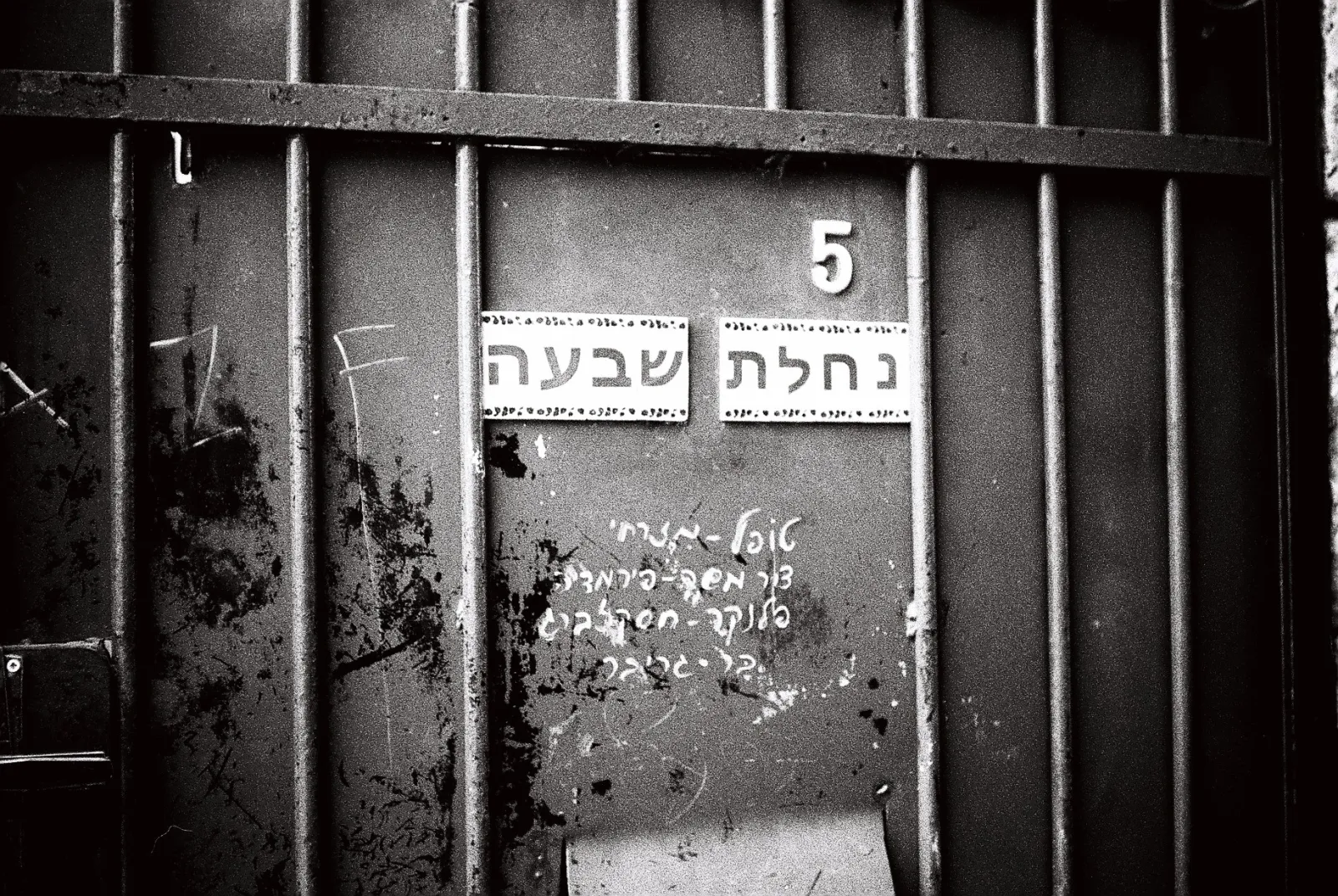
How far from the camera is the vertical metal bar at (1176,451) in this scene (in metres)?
1.76

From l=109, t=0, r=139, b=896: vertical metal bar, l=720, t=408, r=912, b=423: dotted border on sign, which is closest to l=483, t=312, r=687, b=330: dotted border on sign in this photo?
l=720, t=408, r=912, b=423: dotted border on sign

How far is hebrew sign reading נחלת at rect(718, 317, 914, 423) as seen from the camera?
64.9 inches

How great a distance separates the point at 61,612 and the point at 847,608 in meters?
1.49

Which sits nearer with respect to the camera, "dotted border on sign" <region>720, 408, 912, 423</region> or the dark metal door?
the dark metal door

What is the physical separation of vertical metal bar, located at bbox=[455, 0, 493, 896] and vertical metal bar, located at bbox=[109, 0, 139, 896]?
22.7 inches

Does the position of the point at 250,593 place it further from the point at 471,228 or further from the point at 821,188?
the point at 821,188

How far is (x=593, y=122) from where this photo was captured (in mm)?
1575

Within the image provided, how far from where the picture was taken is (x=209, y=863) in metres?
1.48

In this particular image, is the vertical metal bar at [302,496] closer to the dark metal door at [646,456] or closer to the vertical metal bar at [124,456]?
the dark metal door at [646,456]

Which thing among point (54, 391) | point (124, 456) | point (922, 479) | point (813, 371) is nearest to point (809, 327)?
point (813, 371)

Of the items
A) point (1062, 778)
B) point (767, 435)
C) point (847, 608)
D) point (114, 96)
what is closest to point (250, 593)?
point (114, 96)

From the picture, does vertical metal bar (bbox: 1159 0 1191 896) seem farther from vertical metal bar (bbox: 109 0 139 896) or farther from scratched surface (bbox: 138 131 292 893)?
vertical metal bar (bbox: 109 0 139 896)

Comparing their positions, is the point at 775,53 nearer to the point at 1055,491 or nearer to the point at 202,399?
the point at 1055,491

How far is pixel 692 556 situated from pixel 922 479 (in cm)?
51
